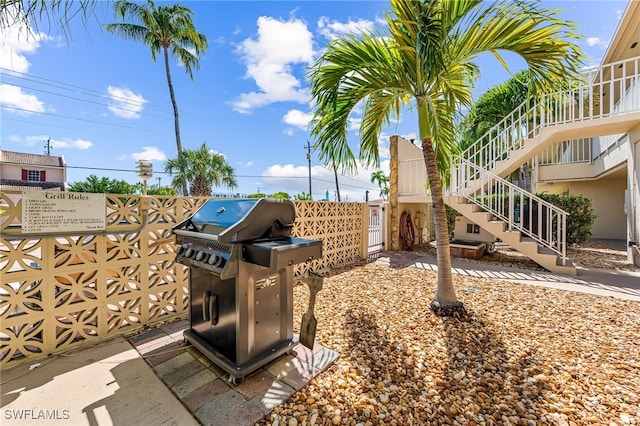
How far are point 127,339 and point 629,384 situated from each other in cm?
461

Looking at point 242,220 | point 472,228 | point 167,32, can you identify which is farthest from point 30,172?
point 472,228

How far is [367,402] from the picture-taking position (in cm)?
186

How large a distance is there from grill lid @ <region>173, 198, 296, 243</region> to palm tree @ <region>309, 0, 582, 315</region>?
6.23 feet

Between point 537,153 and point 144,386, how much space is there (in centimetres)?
918

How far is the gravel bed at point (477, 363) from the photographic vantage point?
1.76 m

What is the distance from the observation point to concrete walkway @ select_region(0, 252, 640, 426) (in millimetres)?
1723

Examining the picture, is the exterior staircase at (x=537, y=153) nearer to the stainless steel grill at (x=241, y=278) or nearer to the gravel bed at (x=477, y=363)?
the gravel bed at (x=477, y=363)

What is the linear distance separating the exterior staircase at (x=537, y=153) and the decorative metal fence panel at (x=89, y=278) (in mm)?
6594

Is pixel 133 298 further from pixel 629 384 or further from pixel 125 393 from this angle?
pixel 629 384

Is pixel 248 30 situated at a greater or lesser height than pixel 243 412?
greater

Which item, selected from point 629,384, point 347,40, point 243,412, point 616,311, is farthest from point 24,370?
point 616,311

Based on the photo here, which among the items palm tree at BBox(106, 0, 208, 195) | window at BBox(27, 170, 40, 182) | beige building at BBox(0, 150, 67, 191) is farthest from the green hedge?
window at BBox(27, 170, 40, 182)

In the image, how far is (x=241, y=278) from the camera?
6.43 ft

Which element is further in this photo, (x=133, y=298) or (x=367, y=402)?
(x=133, y=298)
